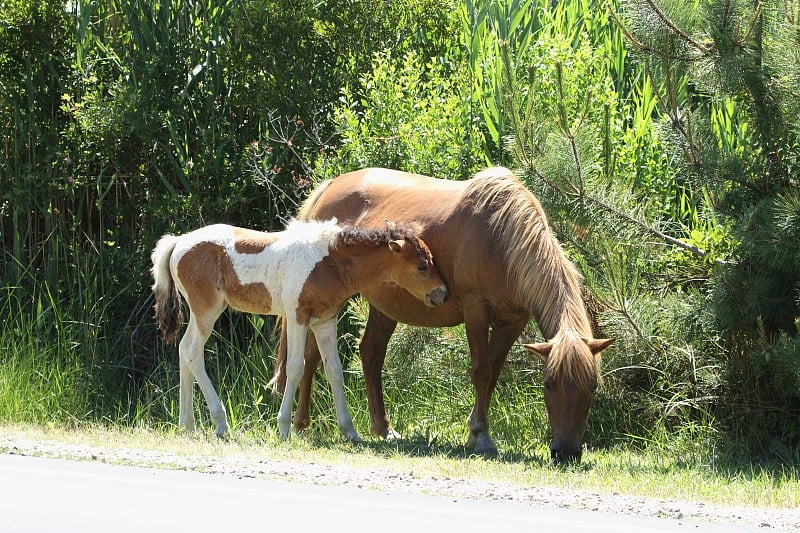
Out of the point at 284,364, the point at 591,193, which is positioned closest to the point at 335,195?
the point at 284,364

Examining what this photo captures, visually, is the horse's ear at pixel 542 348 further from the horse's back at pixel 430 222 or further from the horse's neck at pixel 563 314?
the horse's back at pixel 430 222

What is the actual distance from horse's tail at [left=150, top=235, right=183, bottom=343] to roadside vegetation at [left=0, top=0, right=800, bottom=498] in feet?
3.94

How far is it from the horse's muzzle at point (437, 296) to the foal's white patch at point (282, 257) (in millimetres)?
845

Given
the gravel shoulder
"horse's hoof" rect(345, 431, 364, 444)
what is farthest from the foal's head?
the gravel shoulder

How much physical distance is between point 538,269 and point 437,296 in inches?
33.5

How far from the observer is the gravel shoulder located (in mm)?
5844

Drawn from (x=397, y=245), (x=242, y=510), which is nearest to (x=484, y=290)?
(x=397, y=245)

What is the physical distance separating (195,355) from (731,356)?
4.13m

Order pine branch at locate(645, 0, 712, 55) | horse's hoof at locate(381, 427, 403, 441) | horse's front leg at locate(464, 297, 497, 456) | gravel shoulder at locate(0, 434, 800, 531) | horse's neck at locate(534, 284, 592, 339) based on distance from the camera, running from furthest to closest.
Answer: horse's hoof at locate(381, 427, 403, 441) → horse's front leg at locate(464, 297, 497, 456) → pine branch at locate(645, 0, 712, 55) → horse's neck at locate(534, 284, 592, 339) → gravel shoulder at locate(0, 434, 800, 531)

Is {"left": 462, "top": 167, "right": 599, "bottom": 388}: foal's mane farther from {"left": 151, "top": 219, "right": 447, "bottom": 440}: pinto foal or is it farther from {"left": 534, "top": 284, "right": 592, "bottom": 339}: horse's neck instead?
{"left": 151, "top": 219, "right": 447, "bottom": 440}: pinto foal

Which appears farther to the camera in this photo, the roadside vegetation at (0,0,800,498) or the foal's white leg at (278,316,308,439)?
the foal's white leg at (278,316,308,439)

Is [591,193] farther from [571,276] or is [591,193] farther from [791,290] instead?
[791,290]

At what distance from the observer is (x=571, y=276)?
8172mm

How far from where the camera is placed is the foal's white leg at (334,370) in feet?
29.1
